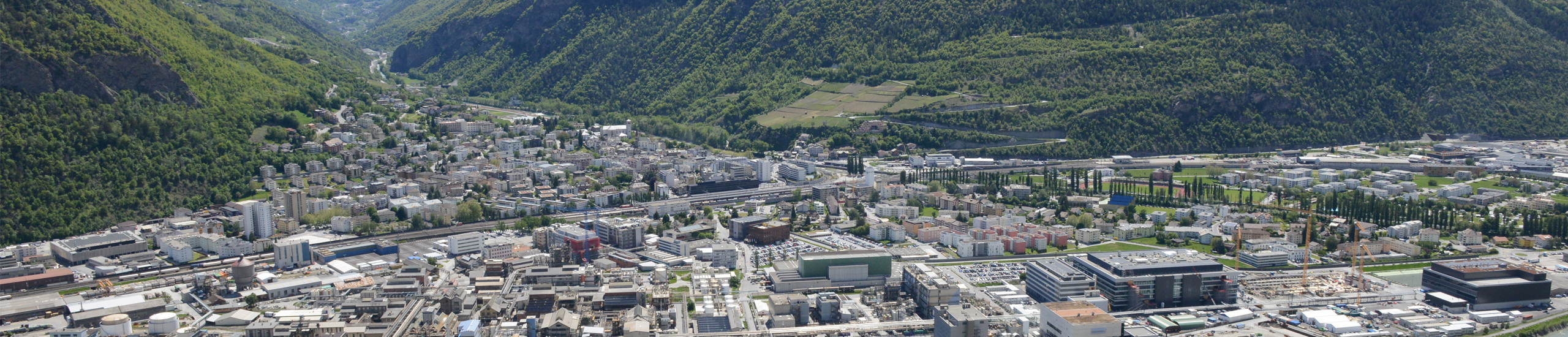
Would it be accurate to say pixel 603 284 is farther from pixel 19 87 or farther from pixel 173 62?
pixel 173 62

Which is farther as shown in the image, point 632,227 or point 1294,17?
point 1294,17

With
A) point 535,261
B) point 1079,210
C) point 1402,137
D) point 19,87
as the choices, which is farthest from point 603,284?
point 1402,137

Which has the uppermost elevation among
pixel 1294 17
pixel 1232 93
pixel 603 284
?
pixel 1294 17

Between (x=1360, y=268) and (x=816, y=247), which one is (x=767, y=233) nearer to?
(x=816, y=247)

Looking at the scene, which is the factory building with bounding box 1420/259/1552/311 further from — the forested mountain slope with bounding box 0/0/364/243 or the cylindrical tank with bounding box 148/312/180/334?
the forested mountain slope with bounding box 0/0/364/243

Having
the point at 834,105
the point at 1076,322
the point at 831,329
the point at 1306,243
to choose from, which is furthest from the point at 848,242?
the point at 834,105

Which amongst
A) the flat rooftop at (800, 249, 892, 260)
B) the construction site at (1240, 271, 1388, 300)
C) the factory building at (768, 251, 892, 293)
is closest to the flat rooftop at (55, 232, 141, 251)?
the factory building at (768, 251, 892, 293)
